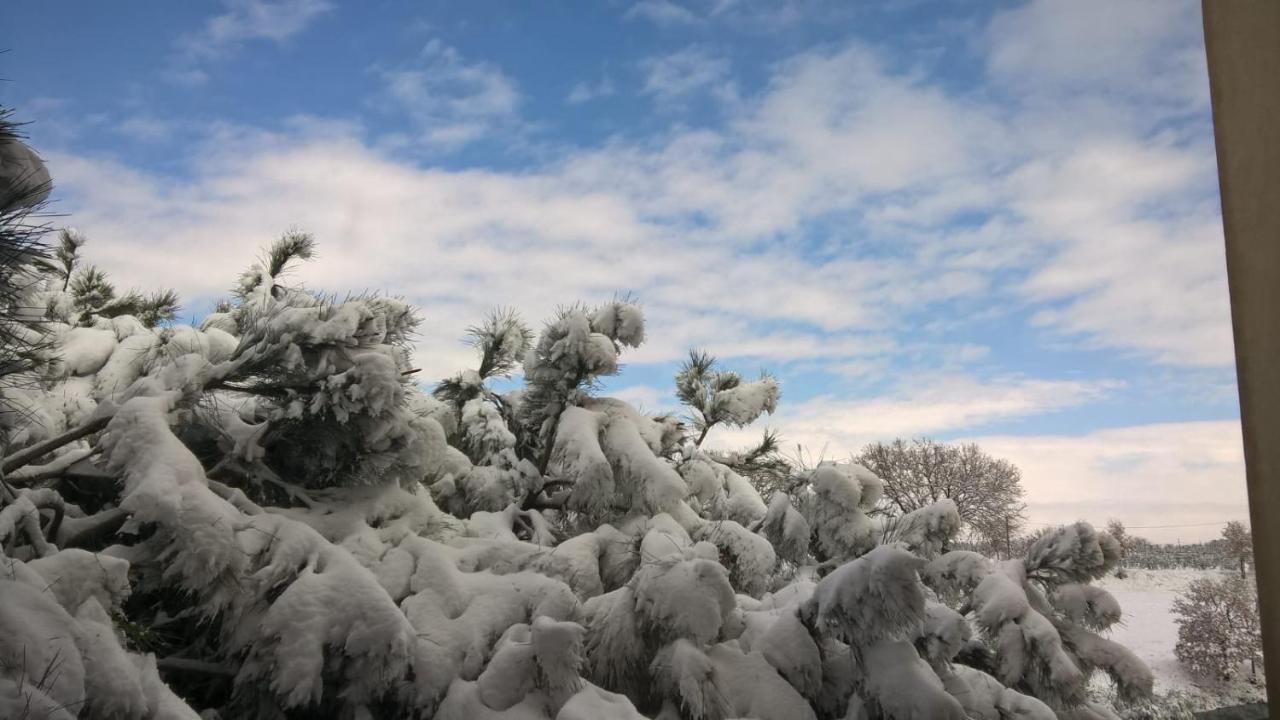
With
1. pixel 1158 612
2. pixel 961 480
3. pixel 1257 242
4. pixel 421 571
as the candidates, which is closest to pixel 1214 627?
pixel 1158 612

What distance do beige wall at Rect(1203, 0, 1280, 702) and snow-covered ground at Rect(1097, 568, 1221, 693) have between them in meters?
8.15

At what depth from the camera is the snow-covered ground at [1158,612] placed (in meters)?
7.60

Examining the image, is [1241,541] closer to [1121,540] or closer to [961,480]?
[1121,540]

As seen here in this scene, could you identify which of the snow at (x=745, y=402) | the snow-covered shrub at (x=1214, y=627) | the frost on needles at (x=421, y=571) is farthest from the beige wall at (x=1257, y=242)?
the snow-covered shrub at (x=1214, y=627)

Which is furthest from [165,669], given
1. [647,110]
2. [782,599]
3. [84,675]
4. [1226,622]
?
[1226,622]

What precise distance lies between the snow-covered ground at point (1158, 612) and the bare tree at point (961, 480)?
159 centimetres

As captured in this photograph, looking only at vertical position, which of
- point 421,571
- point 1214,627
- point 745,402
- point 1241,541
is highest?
point 745,402

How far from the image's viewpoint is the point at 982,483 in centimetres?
1060

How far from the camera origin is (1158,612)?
8.01 metres

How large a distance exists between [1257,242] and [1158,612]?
30.1 feet

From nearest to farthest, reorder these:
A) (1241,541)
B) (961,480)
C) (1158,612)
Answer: (1241,541)
(1158,612)
(961,480)

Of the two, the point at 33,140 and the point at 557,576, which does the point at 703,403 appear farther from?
the point at 33,140

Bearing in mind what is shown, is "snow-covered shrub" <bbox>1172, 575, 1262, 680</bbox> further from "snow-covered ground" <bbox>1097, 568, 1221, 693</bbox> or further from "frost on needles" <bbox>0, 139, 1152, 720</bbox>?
"frost on needles" <bbox>0, 139, 1152, 720</bbox>

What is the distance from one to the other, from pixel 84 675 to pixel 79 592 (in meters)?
0.30
